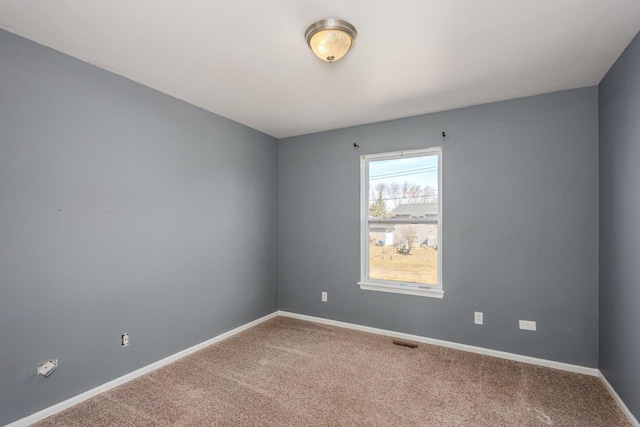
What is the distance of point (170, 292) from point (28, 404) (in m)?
1.19

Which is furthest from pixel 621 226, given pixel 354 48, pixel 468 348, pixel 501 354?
pixel 354 48

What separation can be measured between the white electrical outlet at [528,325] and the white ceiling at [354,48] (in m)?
2.19

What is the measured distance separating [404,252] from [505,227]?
108 cm

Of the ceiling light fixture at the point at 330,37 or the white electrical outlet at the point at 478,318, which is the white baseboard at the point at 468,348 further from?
the ceiling light fixture at the point at 330,37

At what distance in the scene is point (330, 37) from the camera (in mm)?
1924

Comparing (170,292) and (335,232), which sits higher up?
(335,232)

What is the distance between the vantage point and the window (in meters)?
3.48

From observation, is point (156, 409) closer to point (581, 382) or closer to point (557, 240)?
point (581, 382)

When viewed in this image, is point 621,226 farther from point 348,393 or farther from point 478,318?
point 348,393

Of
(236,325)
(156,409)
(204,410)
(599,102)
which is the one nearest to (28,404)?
(156,409)

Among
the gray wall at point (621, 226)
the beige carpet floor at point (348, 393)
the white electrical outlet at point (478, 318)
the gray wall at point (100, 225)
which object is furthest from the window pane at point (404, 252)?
the gray wall at point (100, 225)

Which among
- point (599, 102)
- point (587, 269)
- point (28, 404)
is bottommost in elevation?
point (28, 404)

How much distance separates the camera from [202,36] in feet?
6.70

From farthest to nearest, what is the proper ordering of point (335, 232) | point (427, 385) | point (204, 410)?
point (335, 232)
point (427, 385)
point (204, 410)
